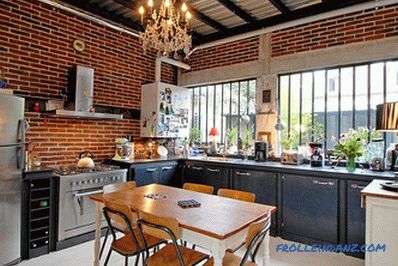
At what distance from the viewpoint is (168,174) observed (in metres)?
4.53

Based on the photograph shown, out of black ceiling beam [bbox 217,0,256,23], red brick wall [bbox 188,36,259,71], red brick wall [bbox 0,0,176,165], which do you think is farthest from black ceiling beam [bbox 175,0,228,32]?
red brick wall [bbox 0,0,176,165]

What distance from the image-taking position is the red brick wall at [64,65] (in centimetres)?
342

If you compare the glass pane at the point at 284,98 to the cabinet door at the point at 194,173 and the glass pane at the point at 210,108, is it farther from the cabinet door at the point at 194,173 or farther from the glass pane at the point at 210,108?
the cabinet door at the point at 194,173

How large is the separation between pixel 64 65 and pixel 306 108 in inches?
150

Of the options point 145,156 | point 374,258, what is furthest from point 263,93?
point 374,258

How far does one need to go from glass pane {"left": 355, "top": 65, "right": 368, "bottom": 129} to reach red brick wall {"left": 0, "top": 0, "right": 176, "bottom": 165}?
3.62m

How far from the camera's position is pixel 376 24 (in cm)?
360

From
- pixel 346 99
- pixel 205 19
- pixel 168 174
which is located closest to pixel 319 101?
pixel 346 99

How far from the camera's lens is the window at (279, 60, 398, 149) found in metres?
3.68

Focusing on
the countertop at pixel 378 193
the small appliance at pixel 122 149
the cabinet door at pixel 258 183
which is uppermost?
the small appliance at pixel 122 149

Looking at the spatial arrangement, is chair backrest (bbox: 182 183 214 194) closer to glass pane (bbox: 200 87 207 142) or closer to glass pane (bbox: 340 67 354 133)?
glass pane (bbox: 340 67 354 133)

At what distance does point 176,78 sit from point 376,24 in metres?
3.68

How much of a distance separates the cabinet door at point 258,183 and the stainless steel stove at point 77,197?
6.18 ft

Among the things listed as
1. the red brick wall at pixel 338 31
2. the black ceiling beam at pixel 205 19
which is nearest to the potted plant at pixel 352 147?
the red brick wall at pixel 338 31
